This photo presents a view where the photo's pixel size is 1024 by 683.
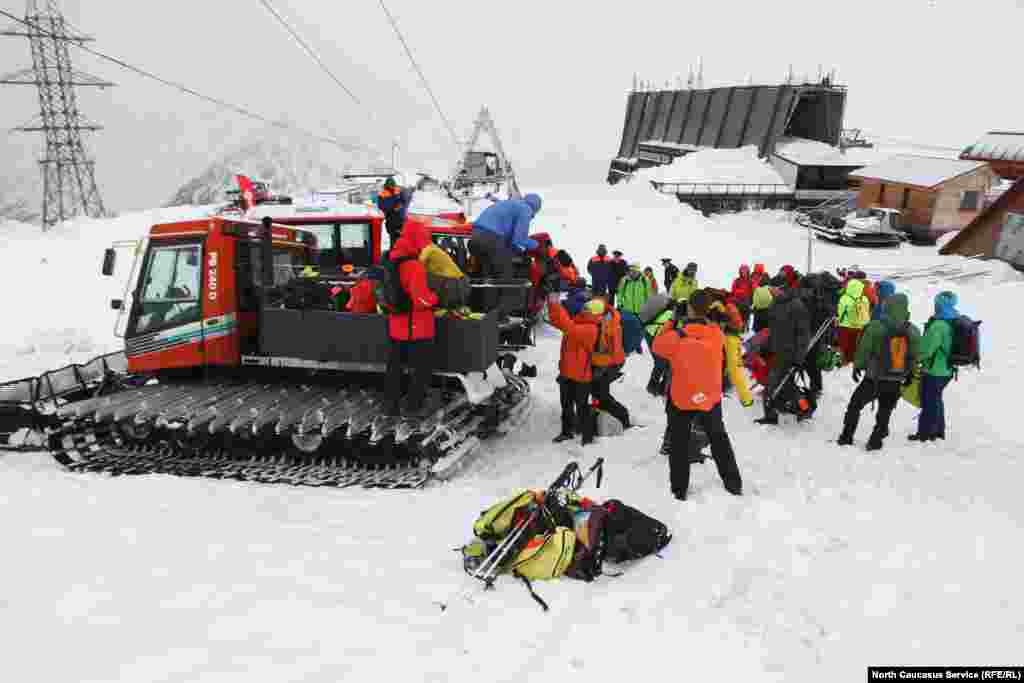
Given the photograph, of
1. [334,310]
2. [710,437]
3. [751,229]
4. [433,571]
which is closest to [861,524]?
[710,437]

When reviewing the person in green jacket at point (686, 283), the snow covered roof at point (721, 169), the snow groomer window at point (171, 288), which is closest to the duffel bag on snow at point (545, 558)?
the snow groomer window at point (171, 288)

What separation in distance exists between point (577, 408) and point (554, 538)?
3.02m

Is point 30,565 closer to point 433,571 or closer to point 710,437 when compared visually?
point 433,571

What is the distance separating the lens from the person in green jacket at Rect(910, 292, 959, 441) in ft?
22.4

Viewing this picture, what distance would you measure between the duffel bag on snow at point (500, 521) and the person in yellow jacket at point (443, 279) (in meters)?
2.59

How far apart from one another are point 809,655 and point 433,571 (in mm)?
2272

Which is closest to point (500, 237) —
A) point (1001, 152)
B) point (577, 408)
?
point (577, 408)

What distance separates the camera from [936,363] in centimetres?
685

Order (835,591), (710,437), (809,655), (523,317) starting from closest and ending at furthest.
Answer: (809,655) → (835,591) → (710,437) → (523,317)

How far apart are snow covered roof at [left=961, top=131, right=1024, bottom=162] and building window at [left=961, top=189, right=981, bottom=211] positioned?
31.9 feet

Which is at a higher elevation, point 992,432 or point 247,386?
point 247,386

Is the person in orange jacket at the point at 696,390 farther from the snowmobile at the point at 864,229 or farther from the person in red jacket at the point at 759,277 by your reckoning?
the snowmobile at the point at 864,229

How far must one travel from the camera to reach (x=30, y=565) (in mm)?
3977

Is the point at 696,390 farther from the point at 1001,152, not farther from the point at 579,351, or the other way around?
the point at 1001,152
